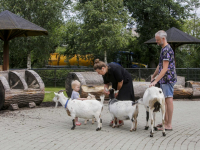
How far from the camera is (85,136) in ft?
18.6

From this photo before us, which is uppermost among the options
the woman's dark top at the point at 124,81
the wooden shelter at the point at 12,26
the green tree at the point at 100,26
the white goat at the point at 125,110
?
the green tree at the point at 100,26

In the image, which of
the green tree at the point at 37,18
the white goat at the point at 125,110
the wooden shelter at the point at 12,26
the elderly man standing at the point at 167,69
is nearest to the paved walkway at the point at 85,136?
the white goat at the point at 125,110

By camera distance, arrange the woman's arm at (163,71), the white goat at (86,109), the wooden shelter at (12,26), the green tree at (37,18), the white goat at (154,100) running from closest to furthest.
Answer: the white goat at (154,100)
the woman's arm at (163,71)
the white goat at (86,109)
the wooden shelter at (12,26)
the green tree at (37,18)

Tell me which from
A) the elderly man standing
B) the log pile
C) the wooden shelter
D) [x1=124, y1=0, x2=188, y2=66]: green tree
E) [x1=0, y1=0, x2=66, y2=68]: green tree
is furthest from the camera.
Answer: [x1=124, y1=0, x2=188, y2=66]: green tree

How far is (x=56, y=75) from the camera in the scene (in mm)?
19250

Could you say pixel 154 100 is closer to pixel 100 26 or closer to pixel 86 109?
pixel 86 109

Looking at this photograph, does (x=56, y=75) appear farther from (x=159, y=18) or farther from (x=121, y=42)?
(x=159, y=18)

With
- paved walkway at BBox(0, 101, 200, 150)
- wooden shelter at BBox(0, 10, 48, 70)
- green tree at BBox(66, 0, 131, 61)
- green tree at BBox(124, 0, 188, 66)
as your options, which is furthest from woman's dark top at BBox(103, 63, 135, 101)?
green tree at BBox(124, 0, 188, 66)

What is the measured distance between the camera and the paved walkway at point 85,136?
16.3ft

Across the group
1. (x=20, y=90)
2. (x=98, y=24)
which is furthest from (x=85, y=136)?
(x=98, y=24)

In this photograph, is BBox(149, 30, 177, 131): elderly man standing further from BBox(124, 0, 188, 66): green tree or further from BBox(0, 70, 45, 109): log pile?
BBox(124, 0, 188, 66): green tree

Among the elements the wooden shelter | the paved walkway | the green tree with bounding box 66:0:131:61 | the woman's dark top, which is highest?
the green tree with bounding box 66:0:131:61

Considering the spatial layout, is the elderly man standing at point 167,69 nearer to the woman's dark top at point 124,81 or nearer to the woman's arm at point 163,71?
the woman's arm at point 163,71

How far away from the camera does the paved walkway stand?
4965 mm
